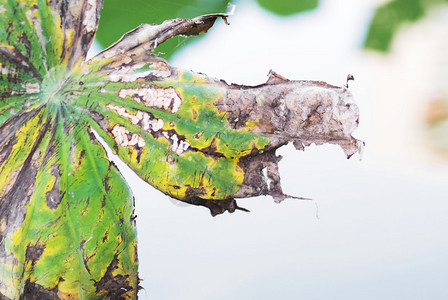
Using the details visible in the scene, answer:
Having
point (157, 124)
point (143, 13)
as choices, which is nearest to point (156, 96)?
point (157, 124)

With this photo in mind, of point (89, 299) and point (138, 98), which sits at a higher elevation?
point (138, 98)

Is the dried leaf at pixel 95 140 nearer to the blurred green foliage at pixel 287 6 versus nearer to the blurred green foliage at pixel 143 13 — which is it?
the blurred green foliage at pixel 143 13

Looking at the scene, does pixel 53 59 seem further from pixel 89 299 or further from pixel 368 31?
pixel 368 31

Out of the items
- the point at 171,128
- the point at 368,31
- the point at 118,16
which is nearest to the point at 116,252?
the point at 171,128

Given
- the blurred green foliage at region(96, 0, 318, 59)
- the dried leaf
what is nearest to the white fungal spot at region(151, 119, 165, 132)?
the dried leaf

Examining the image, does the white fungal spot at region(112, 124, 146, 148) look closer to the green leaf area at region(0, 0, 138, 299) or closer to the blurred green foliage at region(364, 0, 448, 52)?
the green leaf area at region(0, 0, 138, 299)

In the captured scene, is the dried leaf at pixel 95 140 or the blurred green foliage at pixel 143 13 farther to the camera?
the blurred green foliage at pixel 143 13

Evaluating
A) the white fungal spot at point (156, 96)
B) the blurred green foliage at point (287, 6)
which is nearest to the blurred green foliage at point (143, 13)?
the blurred green foliage at point (287, 6)
